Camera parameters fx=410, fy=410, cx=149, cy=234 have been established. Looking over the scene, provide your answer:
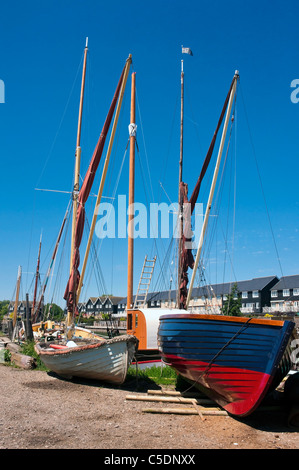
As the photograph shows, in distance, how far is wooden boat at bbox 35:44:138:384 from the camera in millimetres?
13297

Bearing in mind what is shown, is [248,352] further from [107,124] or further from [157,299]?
[157,299]

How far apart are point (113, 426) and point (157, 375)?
7.16 m

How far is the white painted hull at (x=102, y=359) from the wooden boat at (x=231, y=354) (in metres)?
1.84

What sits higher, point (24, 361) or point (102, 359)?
point (102, 359)

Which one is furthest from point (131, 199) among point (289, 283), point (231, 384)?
point (289, 283)

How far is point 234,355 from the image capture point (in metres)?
9.94

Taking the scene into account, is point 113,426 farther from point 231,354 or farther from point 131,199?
point 131,199

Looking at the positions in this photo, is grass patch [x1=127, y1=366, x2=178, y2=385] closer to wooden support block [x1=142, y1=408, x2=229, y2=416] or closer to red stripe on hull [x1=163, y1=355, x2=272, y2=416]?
red stripe on hull [x1=163, y1=355, x2=272, y2=416]

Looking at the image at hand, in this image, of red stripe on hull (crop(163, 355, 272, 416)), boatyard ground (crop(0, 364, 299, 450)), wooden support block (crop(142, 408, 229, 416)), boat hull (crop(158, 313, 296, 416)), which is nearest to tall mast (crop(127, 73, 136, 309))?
boatyard ground (crop(0, 364, 299, 450))

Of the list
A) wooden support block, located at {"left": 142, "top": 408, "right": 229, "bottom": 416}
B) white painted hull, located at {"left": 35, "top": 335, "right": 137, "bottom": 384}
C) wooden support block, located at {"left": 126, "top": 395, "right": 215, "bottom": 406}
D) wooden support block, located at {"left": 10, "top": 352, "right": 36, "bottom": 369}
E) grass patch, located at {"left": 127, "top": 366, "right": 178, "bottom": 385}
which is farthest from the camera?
wooden support block, located at {"left": 10, "top": 352, "right": 36, "bottom": 369}

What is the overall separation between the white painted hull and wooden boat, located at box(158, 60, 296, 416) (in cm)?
184

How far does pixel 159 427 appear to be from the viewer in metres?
9.19

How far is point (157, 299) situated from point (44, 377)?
87.8 meters

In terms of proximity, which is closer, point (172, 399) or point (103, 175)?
point (172, 399)
